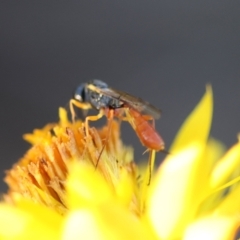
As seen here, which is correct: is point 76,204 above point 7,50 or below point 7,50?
below

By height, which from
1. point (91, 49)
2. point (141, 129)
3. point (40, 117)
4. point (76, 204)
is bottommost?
point (76, 204)

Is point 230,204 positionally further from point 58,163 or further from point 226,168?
point 58,163

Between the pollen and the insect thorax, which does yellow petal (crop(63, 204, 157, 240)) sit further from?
the insect thorax

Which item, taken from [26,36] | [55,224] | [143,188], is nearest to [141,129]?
[143,188]

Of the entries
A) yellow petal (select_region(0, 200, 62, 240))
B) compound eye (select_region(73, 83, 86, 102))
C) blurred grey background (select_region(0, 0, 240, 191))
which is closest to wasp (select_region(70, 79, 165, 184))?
compound eye (select_region(73, 83, 86, 102))

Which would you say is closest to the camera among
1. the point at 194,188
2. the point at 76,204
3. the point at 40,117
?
the point at 76,204

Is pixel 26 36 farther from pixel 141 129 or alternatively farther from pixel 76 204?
pixel 76 204

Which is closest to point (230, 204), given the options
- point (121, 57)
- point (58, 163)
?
point (58, 163)
